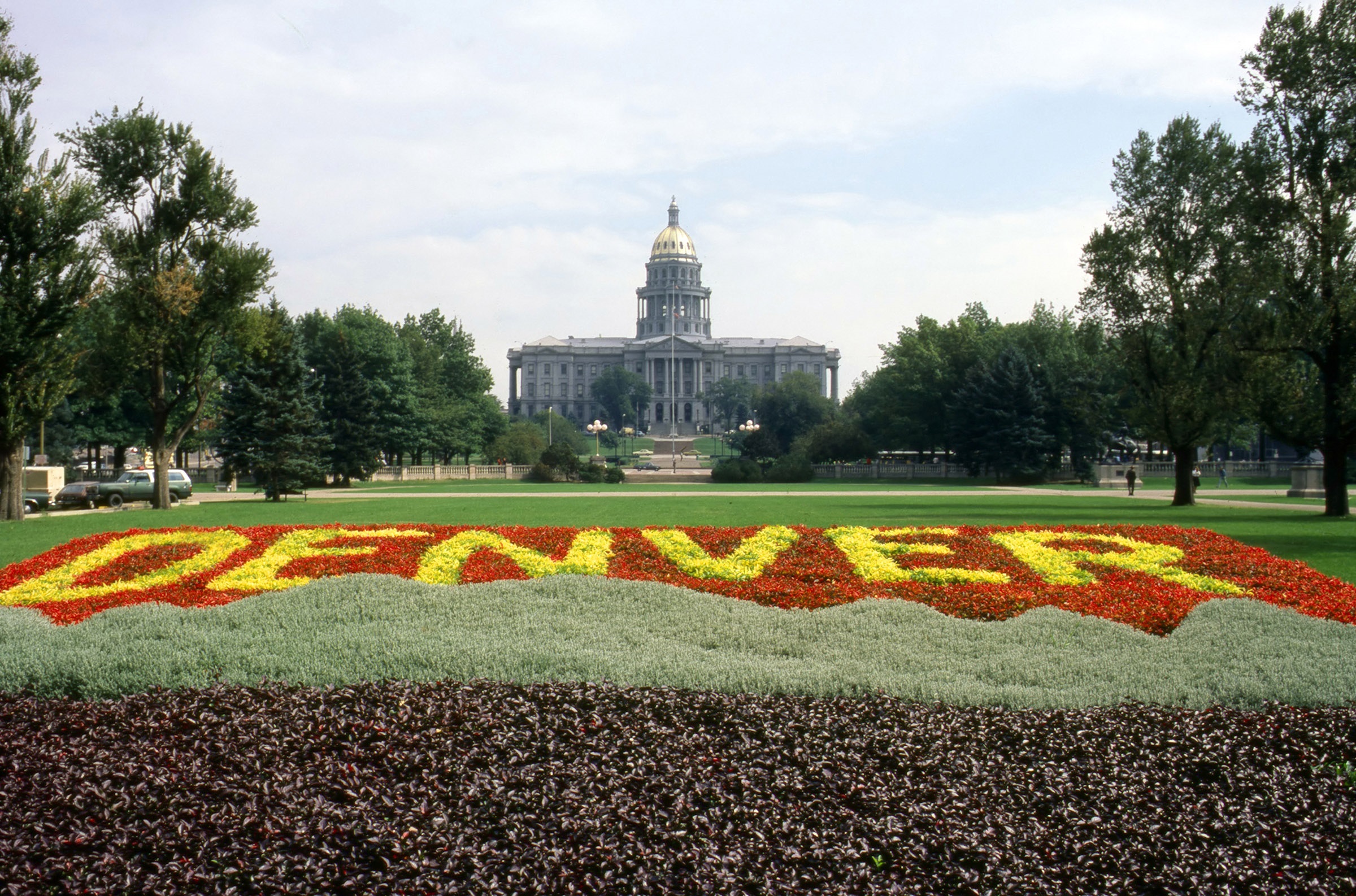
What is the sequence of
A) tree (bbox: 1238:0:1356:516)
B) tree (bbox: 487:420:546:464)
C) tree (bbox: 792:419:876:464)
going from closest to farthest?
tree (bbox: 1238:0:1356:516) → tree (bbox: 792:419:876:464) → tree (bbox: 487:420:546:464)

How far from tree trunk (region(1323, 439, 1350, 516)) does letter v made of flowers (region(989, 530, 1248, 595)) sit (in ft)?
40.7

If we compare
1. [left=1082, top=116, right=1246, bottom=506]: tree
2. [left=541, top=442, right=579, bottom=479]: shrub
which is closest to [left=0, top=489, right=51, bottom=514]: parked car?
[left=541, top=442, right=579, bottom=479]: shrub

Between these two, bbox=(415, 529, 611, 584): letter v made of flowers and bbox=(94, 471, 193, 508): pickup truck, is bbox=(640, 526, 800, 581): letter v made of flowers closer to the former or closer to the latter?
bbox=(415, 529, 611, 584): letter v made of flowers

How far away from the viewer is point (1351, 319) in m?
23.0

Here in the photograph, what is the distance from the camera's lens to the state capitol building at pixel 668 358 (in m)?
162

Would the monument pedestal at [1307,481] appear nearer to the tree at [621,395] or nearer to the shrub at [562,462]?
the shrub at [562,462]

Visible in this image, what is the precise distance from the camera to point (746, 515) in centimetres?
2242

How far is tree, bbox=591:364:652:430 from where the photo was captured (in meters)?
149

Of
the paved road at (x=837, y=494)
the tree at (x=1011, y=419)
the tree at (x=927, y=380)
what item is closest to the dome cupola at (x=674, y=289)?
the tree at (x=927, y=380)

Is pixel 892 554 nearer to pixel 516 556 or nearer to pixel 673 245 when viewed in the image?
pixel 516 556

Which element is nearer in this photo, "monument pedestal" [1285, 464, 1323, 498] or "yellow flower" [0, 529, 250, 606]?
"yellow flower" [0, 529, 250, 606]

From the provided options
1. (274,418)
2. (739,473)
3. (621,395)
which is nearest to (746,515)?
(274,418)

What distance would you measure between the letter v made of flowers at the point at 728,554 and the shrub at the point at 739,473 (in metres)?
45.6

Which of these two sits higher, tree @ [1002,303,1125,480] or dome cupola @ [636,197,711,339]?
dome cupola @ [636,197,711,339]
